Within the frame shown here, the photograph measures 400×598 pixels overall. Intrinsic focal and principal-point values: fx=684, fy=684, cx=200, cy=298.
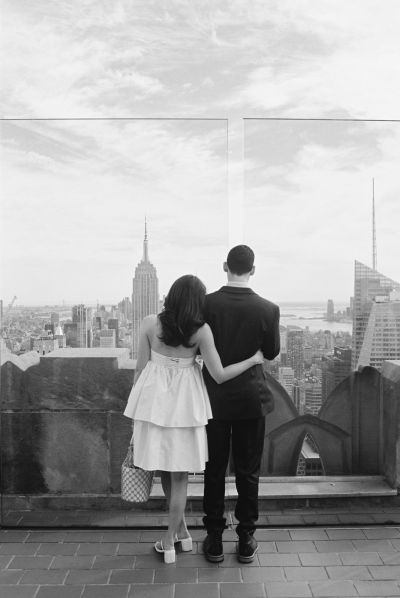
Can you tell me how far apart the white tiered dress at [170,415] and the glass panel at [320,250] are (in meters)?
1.08

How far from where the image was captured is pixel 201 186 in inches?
180

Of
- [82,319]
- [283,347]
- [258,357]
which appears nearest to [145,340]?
[258,357]

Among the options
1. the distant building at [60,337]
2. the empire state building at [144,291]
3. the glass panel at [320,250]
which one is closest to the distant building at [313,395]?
the glass panel at [320,250]

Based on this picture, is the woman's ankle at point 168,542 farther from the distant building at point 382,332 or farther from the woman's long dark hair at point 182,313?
the distant building at point 382,332

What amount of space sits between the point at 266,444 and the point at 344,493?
61 cm

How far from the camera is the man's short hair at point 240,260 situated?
12.5 feet

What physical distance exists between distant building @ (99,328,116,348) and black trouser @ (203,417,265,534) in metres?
1.21

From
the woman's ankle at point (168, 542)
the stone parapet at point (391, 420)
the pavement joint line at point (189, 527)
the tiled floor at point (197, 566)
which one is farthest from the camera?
the stone parapet at point (391, 420)

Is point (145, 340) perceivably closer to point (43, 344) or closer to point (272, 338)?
point (272, 338)

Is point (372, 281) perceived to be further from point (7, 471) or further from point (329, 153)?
point (7, 471)

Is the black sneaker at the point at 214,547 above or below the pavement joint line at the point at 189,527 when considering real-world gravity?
above

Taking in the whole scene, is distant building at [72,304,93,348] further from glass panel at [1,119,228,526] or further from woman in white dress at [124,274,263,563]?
woman in white dress at [124,274,263,563]

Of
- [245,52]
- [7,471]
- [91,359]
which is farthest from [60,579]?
[245,52]

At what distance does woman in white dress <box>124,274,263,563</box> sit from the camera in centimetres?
367
